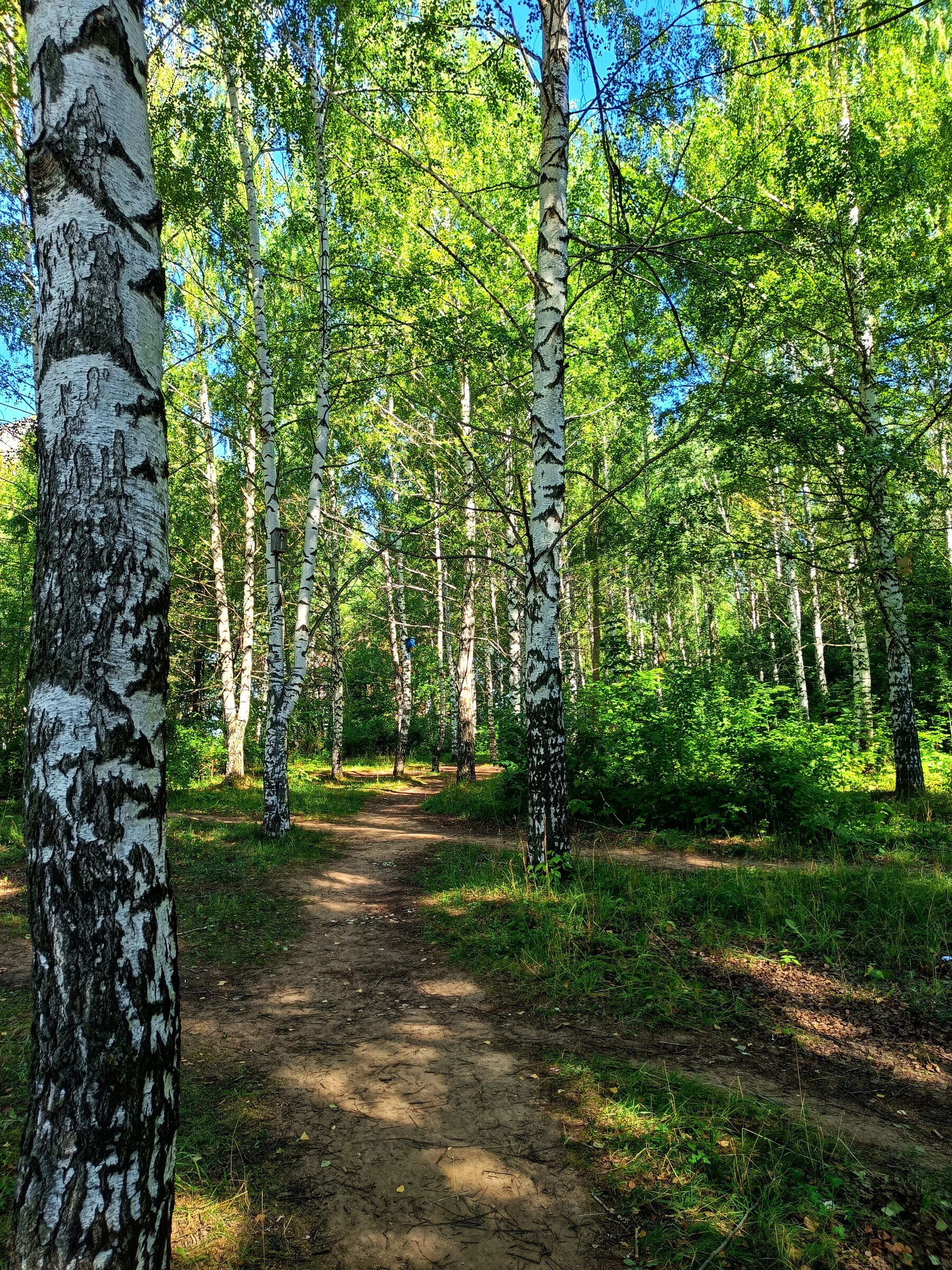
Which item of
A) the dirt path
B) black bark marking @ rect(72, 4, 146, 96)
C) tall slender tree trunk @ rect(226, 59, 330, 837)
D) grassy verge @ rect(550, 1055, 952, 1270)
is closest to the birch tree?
tall slender tree trunk @ rect(226, 59, 330, 837)

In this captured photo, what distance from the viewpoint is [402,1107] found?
311cm

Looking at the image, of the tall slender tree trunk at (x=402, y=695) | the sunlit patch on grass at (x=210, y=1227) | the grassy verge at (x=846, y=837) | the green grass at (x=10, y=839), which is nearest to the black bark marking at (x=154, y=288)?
the sunlit patch on grass at (x=210, y=1227)

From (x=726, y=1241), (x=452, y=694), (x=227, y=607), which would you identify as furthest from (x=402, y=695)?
(x=726, y=1241)

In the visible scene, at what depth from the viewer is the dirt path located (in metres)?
2.32

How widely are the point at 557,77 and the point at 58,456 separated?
6.70 metres

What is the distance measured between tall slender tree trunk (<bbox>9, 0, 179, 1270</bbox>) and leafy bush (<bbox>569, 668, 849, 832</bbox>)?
7.86 metres

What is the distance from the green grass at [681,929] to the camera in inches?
167

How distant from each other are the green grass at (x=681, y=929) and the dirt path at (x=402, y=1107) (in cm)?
56

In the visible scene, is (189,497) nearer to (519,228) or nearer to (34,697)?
(519,228)

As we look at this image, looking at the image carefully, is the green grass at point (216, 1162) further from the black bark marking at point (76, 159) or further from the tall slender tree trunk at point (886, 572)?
the tall slender tree trunk at point (886, 572)

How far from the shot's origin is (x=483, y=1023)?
13.0 ft

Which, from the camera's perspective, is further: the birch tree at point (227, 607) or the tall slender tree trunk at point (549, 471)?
the birch tree at point (227, 607)

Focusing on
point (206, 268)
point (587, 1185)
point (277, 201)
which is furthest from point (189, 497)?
point (587, 1185)

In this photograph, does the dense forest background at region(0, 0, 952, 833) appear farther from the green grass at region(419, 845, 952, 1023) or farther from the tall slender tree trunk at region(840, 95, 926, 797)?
the green grass at region(419, 845, 952, 1023)
